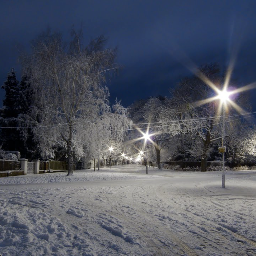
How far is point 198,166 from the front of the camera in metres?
46.7

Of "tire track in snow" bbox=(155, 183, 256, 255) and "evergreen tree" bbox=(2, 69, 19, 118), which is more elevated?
"evergreen tree" bbox=(2, 69, 19, 118)

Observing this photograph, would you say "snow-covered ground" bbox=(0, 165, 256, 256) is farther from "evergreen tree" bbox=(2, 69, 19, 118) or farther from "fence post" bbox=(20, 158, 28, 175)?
"evergreen tree" bbox=(2, 69, 19, 118)

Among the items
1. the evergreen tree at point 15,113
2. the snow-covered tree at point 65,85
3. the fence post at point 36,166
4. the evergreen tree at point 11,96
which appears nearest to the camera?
the snow-covered tree at point 65,85

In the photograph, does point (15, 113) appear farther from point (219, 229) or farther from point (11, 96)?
point (219, 229)

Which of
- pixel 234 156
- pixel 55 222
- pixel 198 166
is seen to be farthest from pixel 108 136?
pixel 234 156

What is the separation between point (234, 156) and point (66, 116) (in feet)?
102

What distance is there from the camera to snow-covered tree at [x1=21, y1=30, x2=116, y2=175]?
24.9 m

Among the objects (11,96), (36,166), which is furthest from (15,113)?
(36,166)

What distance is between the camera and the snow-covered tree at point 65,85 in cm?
2488

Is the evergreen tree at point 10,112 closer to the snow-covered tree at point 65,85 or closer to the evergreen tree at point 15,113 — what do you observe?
the evergreen tree at point 15,113

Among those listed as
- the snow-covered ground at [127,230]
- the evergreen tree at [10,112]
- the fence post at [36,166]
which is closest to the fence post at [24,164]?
the fence post at [36,166]

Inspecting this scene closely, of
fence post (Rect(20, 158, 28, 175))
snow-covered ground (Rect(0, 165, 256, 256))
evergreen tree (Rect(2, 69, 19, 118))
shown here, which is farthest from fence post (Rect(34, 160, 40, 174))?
snow-covered ground (Rect(0, 165, 256, 256))

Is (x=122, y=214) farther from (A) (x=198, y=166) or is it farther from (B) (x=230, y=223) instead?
(A) (x=198, y=166)

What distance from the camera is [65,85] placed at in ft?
83.0
